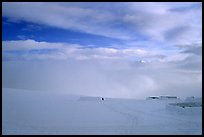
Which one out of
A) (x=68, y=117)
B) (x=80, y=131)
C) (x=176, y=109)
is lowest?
(x=80, y=131)

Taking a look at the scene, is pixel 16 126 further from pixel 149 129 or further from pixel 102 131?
pixel 149 129

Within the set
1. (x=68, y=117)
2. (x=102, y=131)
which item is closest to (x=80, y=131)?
(x=102, y=131)

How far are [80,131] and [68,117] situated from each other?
10.5 ft

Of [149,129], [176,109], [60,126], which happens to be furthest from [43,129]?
[176,109]

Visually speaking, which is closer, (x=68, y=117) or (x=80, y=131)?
(x=80, y=131)

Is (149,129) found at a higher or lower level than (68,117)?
lower

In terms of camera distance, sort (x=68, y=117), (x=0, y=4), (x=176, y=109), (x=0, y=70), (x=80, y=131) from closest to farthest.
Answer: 1. (x=0, y=4)
2. (x=0, y=70)
3. (x=80, y=131)
4. (x=68, y=117)
5. (x=176, y=109)

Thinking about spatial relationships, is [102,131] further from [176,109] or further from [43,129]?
[176,109]

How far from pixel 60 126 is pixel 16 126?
1.46 metres

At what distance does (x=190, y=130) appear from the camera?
9281 mm

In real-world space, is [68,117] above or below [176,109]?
below

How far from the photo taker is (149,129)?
368 inches

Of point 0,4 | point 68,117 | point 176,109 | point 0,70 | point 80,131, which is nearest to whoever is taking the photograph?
point 0,4

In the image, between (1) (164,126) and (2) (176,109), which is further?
(2) (176,109)
